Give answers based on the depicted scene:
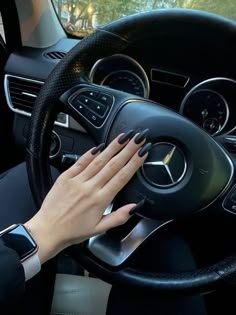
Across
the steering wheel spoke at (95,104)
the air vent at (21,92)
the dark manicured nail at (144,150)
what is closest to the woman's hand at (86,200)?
the dark manicured nail at (144,150)

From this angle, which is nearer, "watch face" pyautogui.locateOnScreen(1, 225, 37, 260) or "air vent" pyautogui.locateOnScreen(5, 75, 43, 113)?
"watch face" pyautogui.locateOnScreen(1, 225, 37, 260)

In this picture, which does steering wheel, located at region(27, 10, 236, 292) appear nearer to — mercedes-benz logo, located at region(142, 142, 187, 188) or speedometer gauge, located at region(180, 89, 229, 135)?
mercedes-benz logo, located at region(142, 142, 187, 188)

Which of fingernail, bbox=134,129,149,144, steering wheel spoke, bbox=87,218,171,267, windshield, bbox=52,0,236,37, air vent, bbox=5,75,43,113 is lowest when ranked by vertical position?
steering wheel spoke, bbox=87,218,171,267

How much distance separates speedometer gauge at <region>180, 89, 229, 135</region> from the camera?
1.07m

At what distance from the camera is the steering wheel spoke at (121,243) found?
33.5 inches

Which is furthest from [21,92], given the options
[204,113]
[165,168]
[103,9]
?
[165,168]

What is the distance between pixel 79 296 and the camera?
3.20ft

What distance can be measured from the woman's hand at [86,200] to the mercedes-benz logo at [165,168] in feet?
0.19

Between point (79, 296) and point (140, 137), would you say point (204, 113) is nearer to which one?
point (140, 137)

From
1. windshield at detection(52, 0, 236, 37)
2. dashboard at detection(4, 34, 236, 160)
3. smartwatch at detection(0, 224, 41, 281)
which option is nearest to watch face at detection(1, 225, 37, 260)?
smartwatch at detection(0, 224, 41, 281)

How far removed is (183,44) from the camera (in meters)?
1.08

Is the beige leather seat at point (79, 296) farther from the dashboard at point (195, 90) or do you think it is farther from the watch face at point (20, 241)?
the dashboard at point (195, 90)

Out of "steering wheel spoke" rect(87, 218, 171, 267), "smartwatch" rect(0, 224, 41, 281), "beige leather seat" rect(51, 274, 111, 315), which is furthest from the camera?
"beige leather seat" rect(51, 274, 111, 315)

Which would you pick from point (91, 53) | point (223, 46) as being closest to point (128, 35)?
A: point (91, 53)
